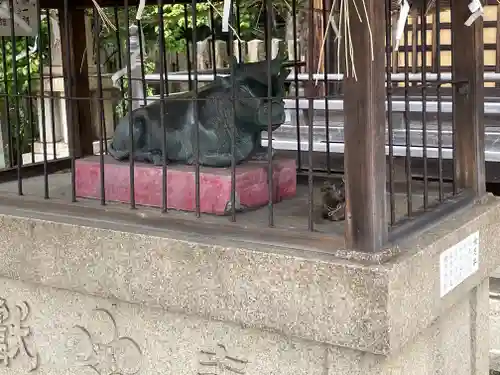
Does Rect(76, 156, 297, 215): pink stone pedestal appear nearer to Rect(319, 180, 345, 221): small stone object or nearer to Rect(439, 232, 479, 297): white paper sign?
Rect(319, 180, 345, 221): small stone object

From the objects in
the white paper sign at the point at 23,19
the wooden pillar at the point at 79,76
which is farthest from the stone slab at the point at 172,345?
the white paper sign at the point at 23,19

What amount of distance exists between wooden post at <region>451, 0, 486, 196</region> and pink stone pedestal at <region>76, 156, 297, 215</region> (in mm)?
632

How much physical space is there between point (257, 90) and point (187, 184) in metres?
0.40

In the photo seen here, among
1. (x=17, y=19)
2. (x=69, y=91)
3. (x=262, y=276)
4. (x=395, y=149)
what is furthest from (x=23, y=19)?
(x=395, y=149)

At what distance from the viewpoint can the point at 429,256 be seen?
199 cm

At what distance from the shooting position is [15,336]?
267 cm

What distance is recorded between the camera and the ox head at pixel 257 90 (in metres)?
2.28

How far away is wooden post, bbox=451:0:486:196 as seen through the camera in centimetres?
245

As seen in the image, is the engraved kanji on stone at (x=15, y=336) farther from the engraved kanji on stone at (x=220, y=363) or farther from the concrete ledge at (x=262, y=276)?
the engraved kanji on stone at (x=220, y=363)

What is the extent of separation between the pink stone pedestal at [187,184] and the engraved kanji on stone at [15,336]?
0.50m

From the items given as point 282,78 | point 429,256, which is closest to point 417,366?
point 429,256

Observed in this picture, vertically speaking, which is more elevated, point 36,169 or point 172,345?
point 36,169

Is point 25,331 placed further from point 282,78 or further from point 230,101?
point 282,78

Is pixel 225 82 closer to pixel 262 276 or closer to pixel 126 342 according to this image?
pixel 262 276
